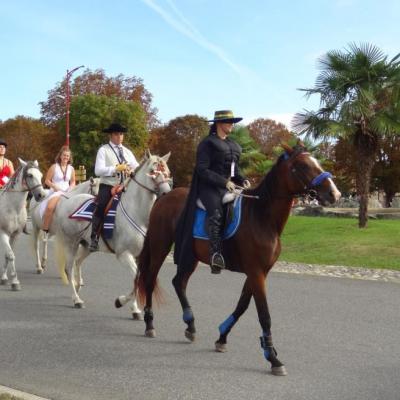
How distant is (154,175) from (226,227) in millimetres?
2400

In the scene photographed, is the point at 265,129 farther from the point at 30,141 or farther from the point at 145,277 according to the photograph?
the point at 145,277

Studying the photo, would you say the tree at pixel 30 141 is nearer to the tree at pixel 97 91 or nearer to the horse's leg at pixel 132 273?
the tree at pixel 97 91

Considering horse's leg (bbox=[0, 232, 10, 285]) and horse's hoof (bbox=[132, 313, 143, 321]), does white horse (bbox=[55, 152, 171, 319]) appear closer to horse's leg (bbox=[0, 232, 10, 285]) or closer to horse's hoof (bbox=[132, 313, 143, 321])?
horse's hoof (bbox=[132, 313, 143, 321])

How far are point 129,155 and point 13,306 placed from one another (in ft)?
9.40

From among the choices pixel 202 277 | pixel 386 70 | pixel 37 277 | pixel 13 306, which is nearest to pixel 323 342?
pixel 13 306

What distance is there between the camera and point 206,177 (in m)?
6.35

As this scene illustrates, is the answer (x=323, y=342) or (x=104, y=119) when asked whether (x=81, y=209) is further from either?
(x=104, y=119)

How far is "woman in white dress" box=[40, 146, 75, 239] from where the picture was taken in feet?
37.2

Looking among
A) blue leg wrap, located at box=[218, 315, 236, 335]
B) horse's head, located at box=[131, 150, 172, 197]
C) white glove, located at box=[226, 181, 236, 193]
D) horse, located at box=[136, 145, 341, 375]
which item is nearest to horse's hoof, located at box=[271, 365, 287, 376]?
horse, located at box=[136, 145, 341, 375]

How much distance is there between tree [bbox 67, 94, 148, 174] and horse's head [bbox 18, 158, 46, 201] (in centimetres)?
3734

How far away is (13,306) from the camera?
9.02m

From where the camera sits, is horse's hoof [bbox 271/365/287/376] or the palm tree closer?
horse's hoof [bbox 271/365/287/376]

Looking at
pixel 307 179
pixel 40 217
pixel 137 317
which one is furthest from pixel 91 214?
pixel 307 179

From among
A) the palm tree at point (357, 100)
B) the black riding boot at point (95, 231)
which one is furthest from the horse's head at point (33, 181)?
the palm tree at point (357, 100)
